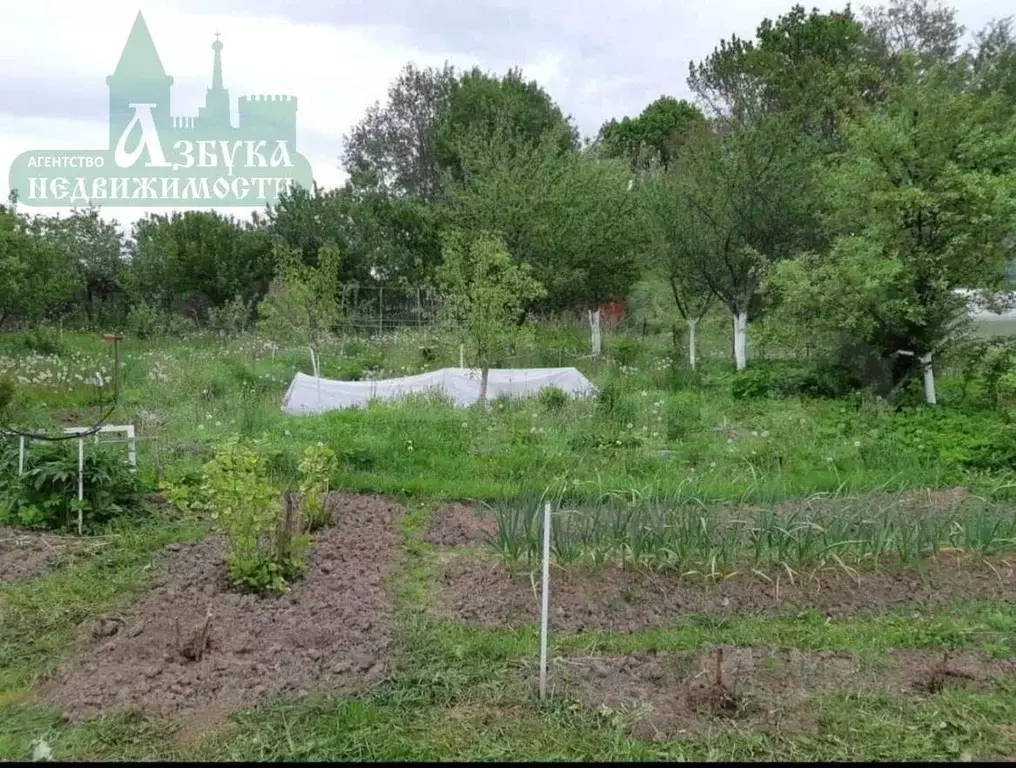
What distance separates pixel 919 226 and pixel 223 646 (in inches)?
353

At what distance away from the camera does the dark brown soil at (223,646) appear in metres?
2.95

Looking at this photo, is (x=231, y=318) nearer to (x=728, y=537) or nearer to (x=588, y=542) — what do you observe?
(x=588, y=542)

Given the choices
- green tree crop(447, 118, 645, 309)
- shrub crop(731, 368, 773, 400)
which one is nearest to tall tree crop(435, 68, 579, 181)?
green tree crop(447, 118, 645, 309)

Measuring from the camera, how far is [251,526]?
13.3 feet

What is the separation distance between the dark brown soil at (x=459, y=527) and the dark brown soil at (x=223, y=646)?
2.49 feet

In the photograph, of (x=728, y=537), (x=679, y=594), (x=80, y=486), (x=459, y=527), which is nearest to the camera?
(x=679, y=594)

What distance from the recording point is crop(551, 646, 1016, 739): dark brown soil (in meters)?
2.82

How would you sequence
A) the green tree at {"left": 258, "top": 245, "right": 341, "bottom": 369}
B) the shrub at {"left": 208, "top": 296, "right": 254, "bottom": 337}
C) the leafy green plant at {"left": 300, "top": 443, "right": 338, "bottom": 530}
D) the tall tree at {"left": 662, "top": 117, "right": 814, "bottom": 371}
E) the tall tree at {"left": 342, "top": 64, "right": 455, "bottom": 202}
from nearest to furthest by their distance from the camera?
the leafy green plant at {"left": 300, "top": 443, "right": 338, "bottom": 530}
the green tree at {"left": 258, "top": 245, "right": 341, "bottom": 369}
the tall tree at {"left": 662, "top": 117, "right": 814, "bottom": 371}
the shrub at {"left": 208, "top": 296, "right": 254, "bottom": 337}
the tall tree at {"left": 342, "top": 64, "right": 455, "bottom": 202}

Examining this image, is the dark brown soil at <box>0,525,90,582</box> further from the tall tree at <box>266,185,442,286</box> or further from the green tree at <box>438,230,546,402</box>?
the tall tree at <box>266,185,442,286</box>

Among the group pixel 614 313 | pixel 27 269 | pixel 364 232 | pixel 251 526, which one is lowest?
pixel 251 526

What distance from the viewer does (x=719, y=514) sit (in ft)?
15.5

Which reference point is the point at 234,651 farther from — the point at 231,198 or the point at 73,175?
the point at 73,175

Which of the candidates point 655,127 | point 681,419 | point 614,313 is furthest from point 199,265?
point 655,127

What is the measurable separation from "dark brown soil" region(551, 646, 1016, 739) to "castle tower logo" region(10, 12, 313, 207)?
45.5ft
